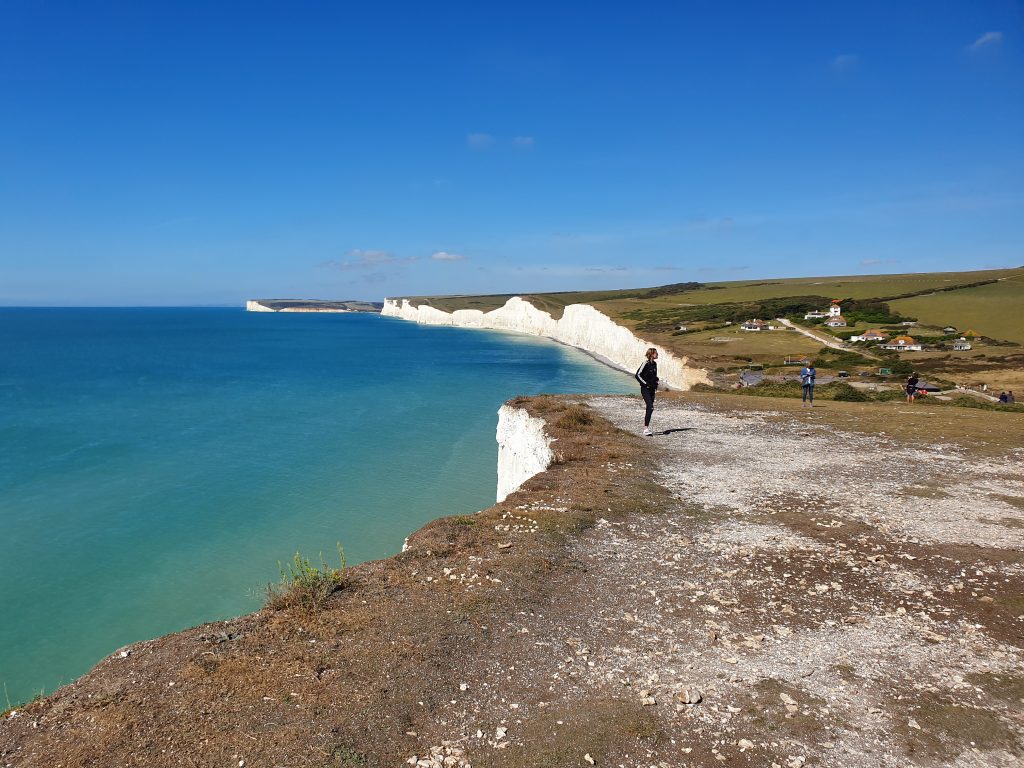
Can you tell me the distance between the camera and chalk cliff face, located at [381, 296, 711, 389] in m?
58.2

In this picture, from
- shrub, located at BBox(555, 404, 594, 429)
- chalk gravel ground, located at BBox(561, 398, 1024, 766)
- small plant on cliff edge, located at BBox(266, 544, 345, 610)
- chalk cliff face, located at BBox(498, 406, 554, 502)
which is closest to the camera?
chalk gravel ground, located at BBox(561, 398, 1024, 766)

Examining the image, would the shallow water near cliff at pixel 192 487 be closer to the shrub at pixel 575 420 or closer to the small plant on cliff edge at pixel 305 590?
the shrub at pixel 575 420

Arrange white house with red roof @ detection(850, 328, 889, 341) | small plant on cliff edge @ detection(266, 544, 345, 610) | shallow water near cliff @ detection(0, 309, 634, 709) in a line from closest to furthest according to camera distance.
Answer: small plant on cliff edge @ detection(266, 544, 345, 610) → shallow water near cliff @ detection(0, 309, 634, 709) → white house with red roof @ detection(850, 328, 889, 341)

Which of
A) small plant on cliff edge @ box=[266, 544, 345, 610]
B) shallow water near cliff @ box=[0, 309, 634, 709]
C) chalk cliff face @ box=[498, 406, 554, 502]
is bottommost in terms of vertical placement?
shallow water near cliff @ box=[0, 309, 634, 709]

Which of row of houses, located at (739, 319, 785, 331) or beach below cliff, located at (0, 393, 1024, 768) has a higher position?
row of houses, located at (739, 319, 785, 331)

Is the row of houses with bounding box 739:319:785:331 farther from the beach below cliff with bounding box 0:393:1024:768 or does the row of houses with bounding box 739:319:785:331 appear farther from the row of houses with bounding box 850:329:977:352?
the beach below cliff with bounding box 0:393:1024:768

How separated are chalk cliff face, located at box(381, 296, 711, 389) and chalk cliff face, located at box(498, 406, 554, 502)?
3156 centimetres

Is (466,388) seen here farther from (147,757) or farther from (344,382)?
(147,757)

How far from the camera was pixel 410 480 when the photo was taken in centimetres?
2842

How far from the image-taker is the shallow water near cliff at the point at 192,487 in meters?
17.3

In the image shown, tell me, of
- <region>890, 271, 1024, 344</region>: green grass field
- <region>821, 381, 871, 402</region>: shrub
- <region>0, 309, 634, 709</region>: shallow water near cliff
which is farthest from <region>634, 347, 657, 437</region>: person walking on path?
<region>890, 271, 1024, 344</region>: green grass field

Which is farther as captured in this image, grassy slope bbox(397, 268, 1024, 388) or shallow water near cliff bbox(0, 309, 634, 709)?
grassy slope bbox(397, 268, 1024, 388)

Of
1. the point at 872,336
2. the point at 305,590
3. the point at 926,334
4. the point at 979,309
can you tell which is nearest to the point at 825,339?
the point at 872,336

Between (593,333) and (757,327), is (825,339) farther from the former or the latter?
(593,333)
